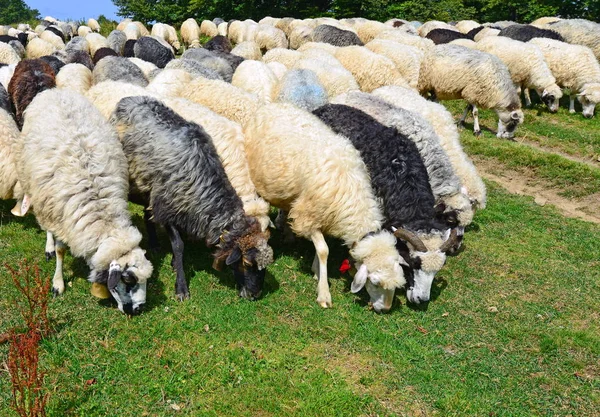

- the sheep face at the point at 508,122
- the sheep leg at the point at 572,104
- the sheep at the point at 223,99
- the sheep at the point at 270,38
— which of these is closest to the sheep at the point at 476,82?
the sheep face at the point at 508,122

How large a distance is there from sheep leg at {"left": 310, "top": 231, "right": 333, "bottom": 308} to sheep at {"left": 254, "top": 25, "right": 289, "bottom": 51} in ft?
55.0

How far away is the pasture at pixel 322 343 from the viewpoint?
4223 millimetres

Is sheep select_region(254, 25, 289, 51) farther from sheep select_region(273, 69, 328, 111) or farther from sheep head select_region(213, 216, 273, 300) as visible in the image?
sheep head select_region(213, 216, 273, 300)

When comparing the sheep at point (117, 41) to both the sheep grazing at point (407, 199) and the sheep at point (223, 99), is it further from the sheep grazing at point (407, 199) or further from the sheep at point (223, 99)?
the sheep grazing at point (407, 199)

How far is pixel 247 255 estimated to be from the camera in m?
5.39

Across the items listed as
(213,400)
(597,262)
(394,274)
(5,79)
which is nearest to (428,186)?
(394,274)

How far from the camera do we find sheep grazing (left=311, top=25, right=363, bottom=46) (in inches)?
679

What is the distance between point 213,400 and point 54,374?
1414mm

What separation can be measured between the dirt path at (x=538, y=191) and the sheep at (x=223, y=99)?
5301mm

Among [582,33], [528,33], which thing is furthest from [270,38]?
[582,33]

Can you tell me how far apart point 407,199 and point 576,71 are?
10478 millimetres

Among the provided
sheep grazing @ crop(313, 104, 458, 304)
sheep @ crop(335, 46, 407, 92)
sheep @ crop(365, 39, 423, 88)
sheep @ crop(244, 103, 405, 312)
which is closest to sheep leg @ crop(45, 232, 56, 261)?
sheep @ crop(244, 103, 405, 312)

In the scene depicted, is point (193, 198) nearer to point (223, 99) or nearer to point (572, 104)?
point (223, 99)

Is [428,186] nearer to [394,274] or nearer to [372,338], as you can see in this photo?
[394,274]
